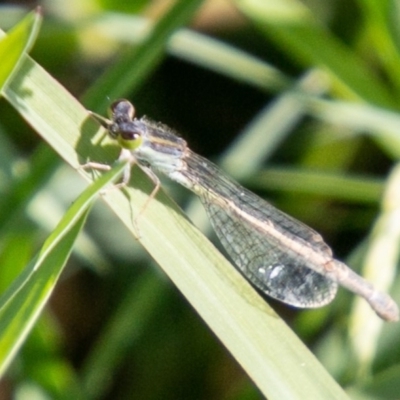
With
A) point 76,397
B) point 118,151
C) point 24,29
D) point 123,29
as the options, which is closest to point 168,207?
point 118,151

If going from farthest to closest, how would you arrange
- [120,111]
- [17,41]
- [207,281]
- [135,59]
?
1. [135,59]
2. [120,111]
3. [207,281]
4. [17,41]

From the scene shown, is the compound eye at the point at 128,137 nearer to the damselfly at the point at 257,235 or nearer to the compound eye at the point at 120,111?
the compound eye at the point at 120,111

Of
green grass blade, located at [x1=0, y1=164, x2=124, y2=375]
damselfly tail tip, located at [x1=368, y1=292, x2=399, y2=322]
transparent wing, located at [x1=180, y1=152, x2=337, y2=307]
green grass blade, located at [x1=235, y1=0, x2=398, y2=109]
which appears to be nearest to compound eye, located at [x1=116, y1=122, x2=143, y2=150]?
transparent wing, located at [x1=180, y1=152, x2=337, y2=307]

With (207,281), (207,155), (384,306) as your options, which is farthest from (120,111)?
(207,155)

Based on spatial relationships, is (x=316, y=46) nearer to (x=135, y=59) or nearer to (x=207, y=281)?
(x=135, y=59)

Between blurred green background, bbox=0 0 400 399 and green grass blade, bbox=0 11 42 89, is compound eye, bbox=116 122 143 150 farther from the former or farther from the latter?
green grass blade, bbox=0 11 42 89

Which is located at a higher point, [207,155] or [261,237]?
[207,155]
